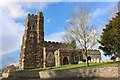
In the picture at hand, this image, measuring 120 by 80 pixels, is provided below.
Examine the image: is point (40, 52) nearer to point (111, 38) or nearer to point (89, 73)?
point (111, 38)

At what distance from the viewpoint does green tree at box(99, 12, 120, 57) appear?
42566 millimetres

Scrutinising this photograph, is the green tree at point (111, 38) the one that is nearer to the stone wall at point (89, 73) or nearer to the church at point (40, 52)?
the stone wall at point (89, 73)

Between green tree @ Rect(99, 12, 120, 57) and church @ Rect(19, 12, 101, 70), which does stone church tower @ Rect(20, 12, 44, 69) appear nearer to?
church @ Rect(19, 12, 101, 70)

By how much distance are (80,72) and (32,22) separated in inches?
2717

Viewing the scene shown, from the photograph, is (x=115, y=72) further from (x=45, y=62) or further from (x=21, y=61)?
(x=21, y=61)

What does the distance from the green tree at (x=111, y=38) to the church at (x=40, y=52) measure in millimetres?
39976

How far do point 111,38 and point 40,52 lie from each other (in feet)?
181

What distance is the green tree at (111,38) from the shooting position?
4257cm

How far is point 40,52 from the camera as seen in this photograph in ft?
316

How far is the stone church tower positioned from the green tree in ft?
164

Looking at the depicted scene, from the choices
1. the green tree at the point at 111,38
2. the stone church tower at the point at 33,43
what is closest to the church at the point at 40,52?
the stone church tower at the point at 33,43

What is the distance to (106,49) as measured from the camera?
46875mm

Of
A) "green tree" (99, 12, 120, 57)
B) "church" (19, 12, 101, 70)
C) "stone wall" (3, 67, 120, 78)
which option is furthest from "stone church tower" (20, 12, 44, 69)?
"stone wall" (3, 67, 120, 78)

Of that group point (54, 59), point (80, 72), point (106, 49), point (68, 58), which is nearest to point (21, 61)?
point (54, 59)
